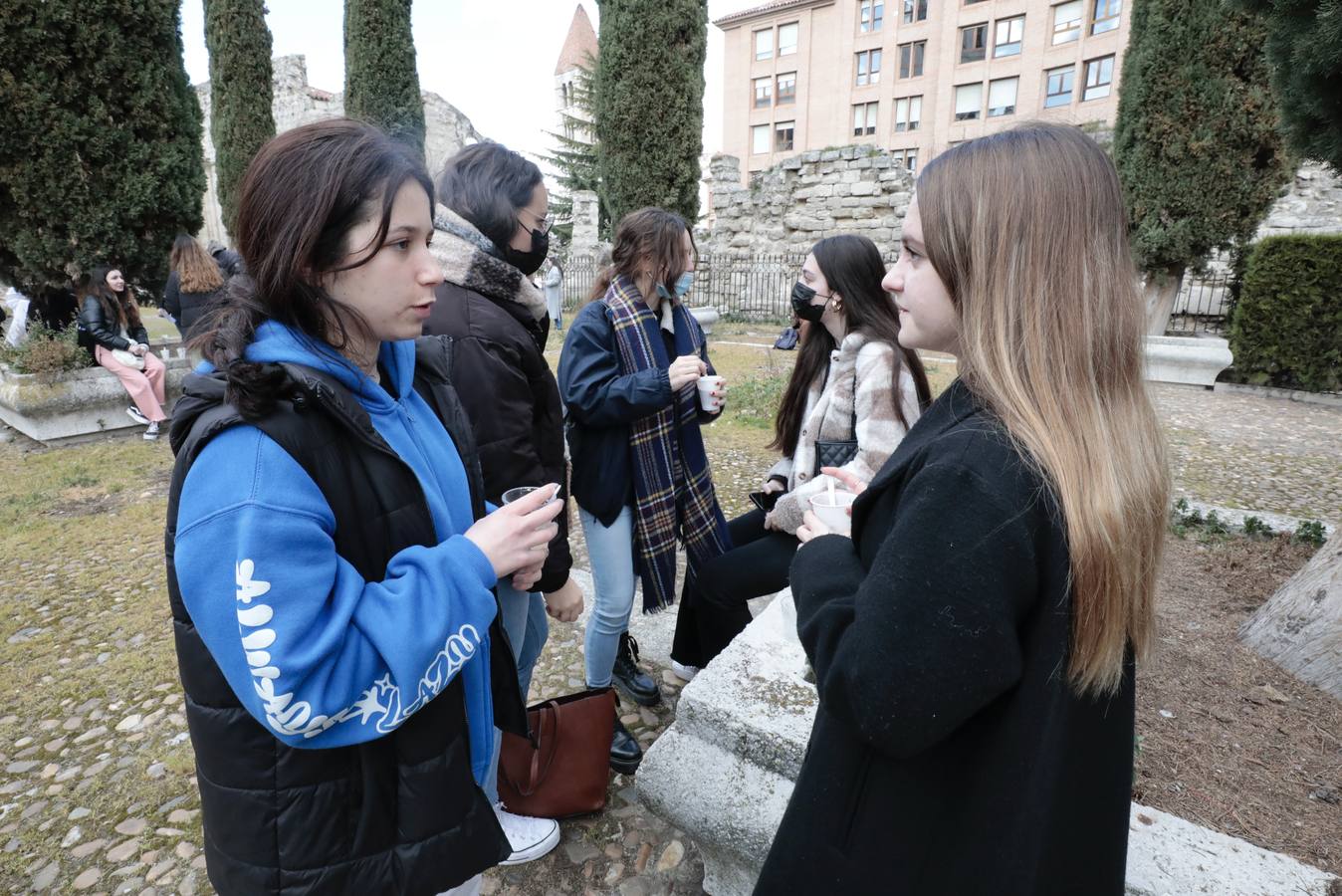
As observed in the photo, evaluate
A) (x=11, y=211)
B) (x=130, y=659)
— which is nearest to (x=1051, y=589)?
(x=130, y=659)

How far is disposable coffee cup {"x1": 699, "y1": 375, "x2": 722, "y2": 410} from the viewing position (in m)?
2.68

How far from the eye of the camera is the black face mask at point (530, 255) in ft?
7.39

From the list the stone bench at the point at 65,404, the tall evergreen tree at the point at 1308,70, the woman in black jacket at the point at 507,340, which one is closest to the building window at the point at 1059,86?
the tall evergreen tree at the point at 1308,70

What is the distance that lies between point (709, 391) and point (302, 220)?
1713 mm

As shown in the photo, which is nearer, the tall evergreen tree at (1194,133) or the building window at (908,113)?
the tall evergreen tree at (1194,133)

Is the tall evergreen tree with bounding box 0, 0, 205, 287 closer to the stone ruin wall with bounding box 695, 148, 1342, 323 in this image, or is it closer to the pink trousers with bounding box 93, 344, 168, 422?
the pink trousers with bounding box 93, 344, 168, 422

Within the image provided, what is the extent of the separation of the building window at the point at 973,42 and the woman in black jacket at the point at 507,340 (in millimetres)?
36458

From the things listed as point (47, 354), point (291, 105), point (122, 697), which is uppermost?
point (291, 105)

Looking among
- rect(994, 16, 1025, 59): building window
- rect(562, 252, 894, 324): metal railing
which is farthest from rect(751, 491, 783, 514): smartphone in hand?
rect(994, 16, 1025, 59): building window

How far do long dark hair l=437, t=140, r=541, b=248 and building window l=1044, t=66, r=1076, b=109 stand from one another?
116 feet

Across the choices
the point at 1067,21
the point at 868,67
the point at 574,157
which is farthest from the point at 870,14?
the point at 574,157

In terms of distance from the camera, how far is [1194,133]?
10219 mm

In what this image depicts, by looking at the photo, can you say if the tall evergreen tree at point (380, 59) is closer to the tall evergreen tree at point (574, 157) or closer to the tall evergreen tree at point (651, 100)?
the tall evergreen tree at point (651, 100)

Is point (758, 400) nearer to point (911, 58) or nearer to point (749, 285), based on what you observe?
point (749, 285)
